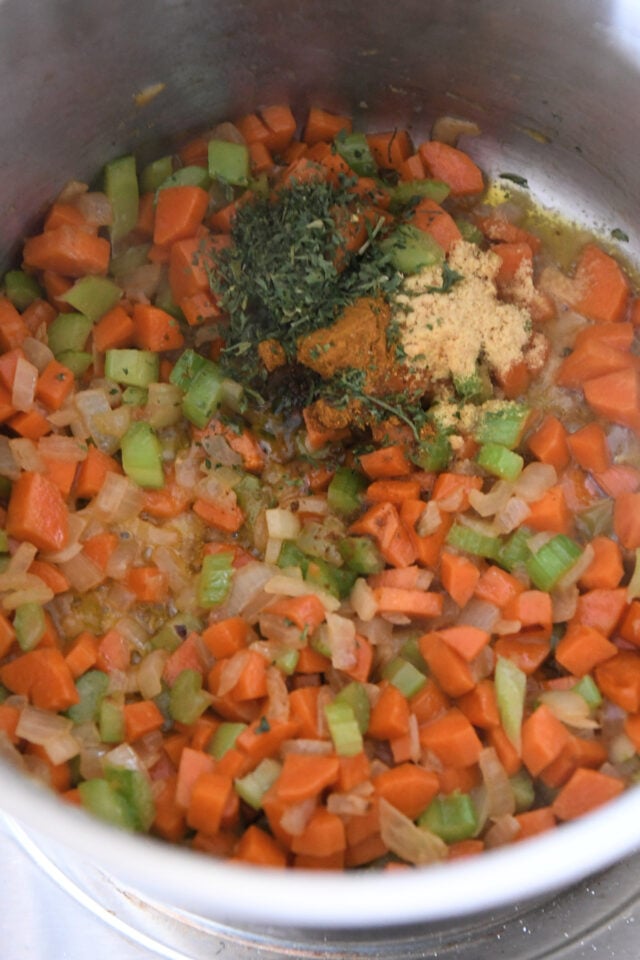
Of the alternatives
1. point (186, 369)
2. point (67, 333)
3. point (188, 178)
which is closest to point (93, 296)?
point (67, 333)

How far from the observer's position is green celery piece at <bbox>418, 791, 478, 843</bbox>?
1920mm

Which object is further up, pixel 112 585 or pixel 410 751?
pixel 410 751

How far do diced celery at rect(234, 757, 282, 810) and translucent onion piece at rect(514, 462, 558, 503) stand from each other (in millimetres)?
928

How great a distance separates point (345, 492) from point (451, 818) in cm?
85

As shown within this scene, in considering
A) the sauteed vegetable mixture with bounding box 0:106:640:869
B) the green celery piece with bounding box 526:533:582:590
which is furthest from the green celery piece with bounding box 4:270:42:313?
the green celery piece with bounding box 526:533:582:590

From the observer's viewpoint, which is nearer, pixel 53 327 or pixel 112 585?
pixel 112 585

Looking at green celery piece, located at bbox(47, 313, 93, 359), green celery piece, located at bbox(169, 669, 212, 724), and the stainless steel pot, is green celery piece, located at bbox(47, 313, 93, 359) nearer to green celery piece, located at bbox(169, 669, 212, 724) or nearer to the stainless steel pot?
the stainless steel pot

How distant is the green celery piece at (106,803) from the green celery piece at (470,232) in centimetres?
173

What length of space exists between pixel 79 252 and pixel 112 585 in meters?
0.88

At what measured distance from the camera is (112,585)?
229cm

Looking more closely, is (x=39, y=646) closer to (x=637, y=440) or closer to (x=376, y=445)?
(x=376, y=445)

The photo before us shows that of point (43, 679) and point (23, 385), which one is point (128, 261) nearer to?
point (23, 385)

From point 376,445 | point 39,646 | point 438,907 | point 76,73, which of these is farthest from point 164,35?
point 438,907

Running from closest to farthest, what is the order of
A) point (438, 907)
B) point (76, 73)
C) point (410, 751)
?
point (438, 907)
point (410, 751)
point (76, 73)
